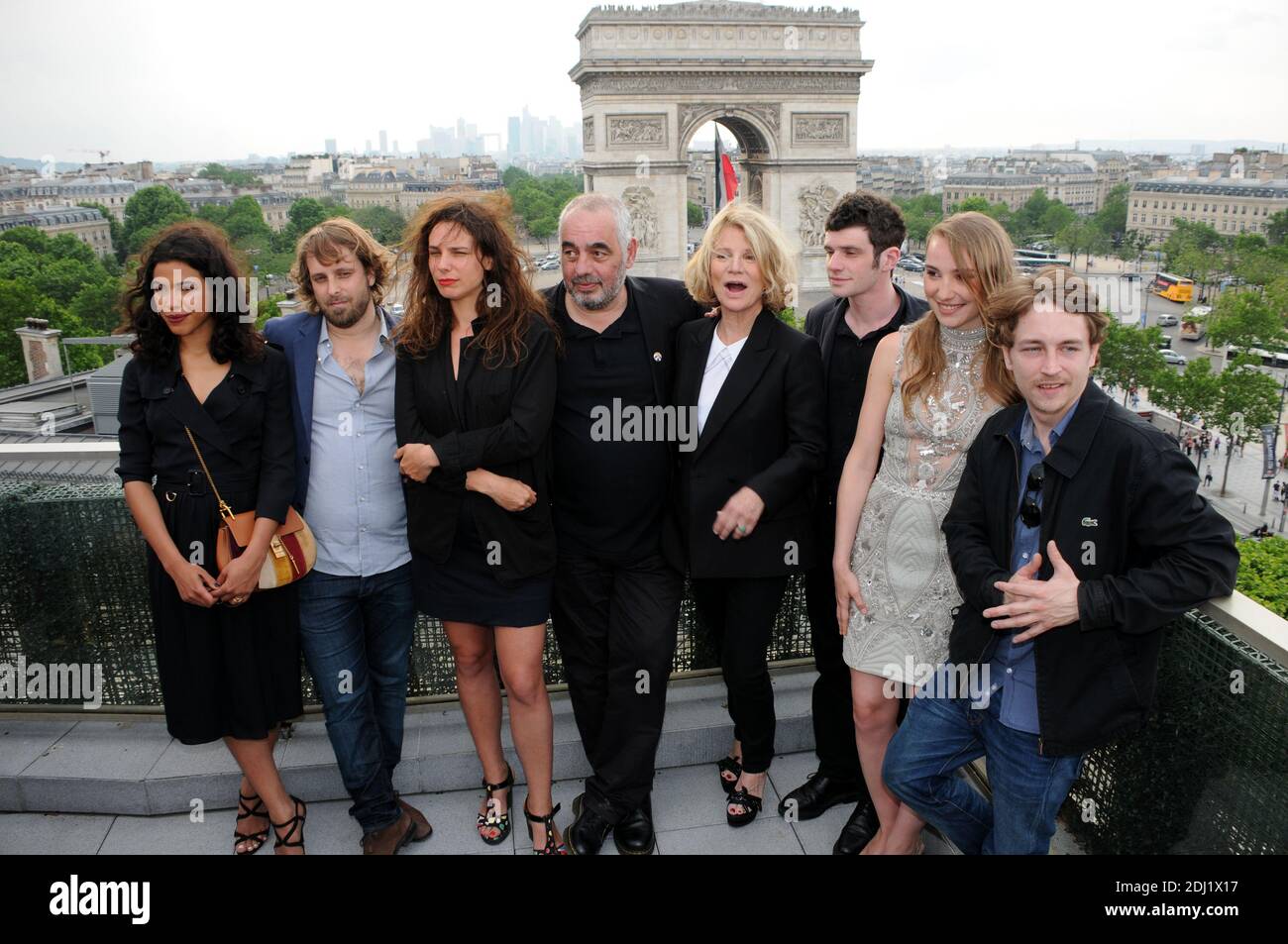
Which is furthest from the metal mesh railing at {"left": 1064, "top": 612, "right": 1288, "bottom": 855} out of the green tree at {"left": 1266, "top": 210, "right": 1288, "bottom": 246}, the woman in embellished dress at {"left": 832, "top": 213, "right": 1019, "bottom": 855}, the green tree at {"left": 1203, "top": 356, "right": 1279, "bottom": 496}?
the green tree at {"left": 1266, "top": 210, "right": 1288, "bottom": 246}

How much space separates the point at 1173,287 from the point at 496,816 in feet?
155

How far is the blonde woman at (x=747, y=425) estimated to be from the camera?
274 cm

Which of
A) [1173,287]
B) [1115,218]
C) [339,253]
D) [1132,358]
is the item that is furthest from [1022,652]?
[1115,218]

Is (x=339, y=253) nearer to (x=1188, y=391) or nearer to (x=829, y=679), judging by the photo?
(x=829, y=679)

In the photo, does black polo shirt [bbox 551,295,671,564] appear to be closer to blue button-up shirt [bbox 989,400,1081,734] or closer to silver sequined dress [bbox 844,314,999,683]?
silver sequined dress [bbox 844,314,999,683]

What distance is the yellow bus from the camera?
42.1 metres

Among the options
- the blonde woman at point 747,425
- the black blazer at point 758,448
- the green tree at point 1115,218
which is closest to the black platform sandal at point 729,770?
the blonde woman at point 747,425

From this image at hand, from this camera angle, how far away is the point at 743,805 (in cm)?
310

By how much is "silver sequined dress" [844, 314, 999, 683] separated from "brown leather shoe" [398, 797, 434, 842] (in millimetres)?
1458

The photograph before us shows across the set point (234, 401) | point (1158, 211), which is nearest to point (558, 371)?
point (234, 401)

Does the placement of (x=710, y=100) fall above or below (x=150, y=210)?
above

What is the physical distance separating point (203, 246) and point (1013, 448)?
209 centimetres
